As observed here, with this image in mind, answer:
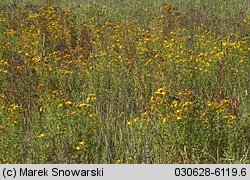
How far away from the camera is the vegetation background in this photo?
3.78 metres

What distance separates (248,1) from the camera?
11859 mm

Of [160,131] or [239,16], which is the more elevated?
[239,16]

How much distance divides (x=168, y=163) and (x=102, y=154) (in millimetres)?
612

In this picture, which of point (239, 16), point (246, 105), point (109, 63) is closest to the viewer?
point (246, 105)

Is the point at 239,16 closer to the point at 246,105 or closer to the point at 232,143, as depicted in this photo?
the point at 246,105

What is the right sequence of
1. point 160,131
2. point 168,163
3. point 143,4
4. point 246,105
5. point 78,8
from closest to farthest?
point 168,163 < point 160,131 < point 246,105 < point 78,8 < point 143,4

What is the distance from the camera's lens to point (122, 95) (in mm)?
5273

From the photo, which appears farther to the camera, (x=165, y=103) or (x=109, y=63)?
(x=109, y=63)

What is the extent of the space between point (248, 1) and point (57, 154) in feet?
31.3

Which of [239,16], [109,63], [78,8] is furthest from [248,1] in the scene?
[109,63]

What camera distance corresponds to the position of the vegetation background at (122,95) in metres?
3.78

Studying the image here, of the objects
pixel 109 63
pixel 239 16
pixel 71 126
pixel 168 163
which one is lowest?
pixel 168 163

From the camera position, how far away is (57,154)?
3756mm

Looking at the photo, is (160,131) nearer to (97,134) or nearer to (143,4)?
(97,134)
